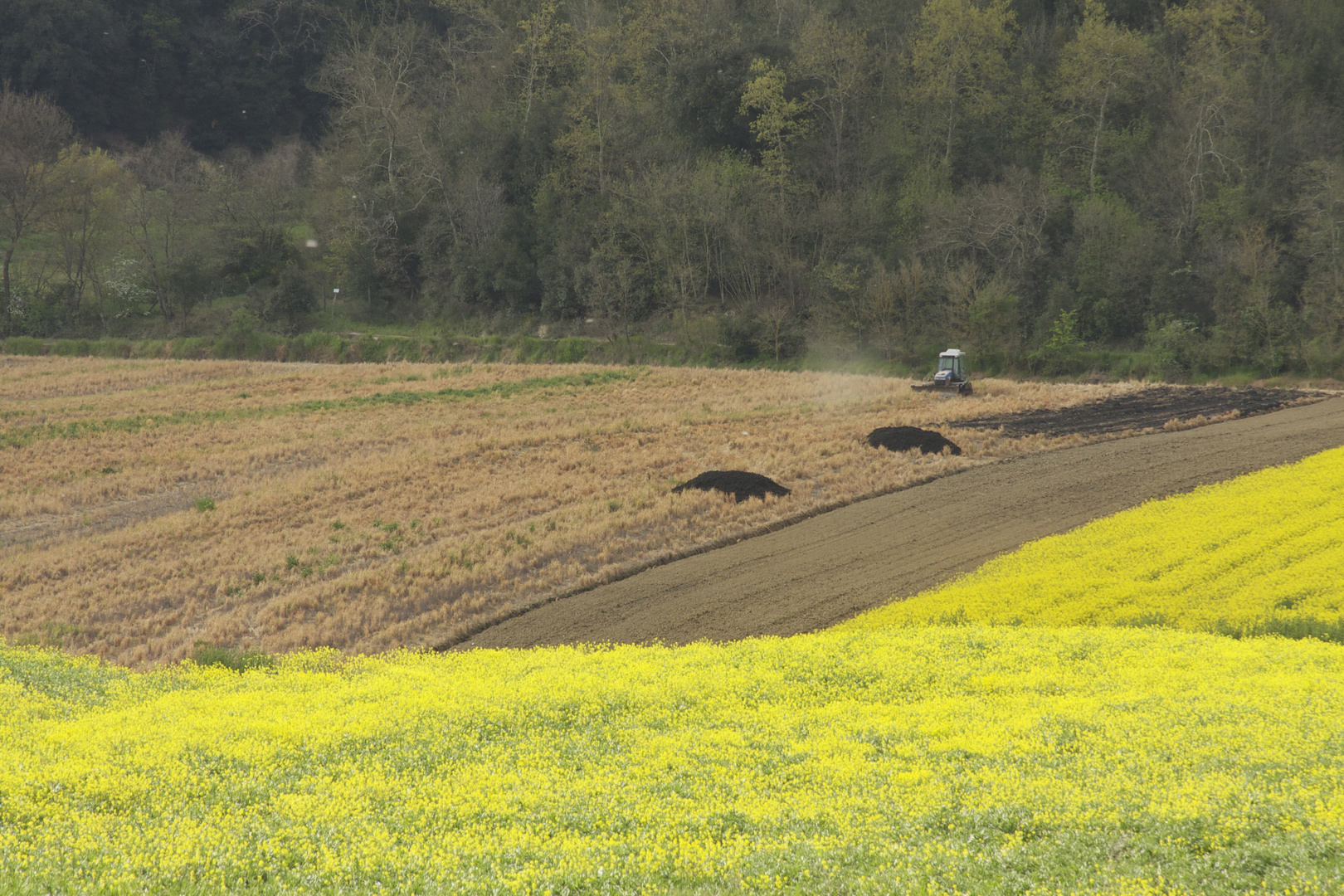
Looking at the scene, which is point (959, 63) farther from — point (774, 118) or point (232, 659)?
point (232, 659)

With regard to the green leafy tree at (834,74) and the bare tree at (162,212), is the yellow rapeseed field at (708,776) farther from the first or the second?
the bare tree at (162,212)

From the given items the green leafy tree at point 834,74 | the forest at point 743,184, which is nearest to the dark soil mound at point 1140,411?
the forest at point 743,184

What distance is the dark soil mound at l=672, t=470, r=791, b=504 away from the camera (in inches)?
1001

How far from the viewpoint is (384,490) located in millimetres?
27250

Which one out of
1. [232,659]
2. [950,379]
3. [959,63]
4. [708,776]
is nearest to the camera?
[708,776]

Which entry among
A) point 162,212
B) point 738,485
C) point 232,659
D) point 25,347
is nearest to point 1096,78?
point 738,485

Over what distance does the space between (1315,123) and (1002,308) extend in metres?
23.4

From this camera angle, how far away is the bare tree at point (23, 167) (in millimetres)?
70188

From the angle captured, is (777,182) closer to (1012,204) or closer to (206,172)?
(1012,204)

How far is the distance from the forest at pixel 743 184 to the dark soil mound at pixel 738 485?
1413 inches

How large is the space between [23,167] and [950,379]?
75361 millimetres

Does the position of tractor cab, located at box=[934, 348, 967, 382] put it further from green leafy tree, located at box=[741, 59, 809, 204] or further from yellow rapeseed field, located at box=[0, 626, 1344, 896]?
yellow rapeseed field, located at box=[0, 626, 1344, 896]

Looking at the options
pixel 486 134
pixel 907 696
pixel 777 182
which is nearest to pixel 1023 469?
pixel 907 696

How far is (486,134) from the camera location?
8031cm
